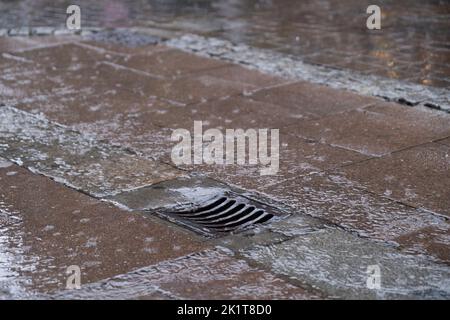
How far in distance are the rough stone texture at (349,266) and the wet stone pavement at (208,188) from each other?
10mm

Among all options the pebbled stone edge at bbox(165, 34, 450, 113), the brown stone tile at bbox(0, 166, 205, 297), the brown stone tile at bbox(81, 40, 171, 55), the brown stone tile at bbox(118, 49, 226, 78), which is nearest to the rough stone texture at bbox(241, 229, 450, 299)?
the brown stone tile at bbox(0, 166, 205, 297)

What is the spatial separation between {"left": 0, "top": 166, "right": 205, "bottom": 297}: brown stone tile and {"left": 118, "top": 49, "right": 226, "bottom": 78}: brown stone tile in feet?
10.1

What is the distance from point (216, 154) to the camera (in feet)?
18.7

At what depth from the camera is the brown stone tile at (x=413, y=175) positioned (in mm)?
4895

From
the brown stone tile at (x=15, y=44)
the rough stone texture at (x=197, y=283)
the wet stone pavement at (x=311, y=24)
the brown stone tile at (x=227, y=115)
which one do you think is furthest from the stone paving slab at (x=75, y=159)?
the wet stone pavement at (x=311, y=24)

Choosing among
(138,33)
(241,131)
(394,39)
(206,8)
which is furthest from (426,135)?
(206,8)

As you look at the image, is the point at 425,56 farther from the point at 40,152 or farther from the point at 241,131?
the point at 40,152

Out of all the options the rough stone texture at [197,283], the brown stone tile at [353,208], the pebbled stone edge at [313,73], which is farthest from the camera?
the pebbled stone edge at [313,73]

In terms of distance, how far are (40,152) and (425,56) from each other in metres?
4.35

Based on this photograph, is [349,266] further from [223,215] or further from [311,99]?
[311,99]

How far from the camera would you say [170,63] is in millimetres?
8297

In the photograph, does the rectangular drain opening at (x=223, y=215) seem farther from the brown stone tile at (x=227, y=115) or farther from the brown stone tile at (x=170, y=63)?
the brown stone tile at (x=170, y=63)

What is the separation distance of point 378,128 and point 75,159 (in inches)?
88.8

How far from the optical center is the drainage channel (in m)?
4.65
